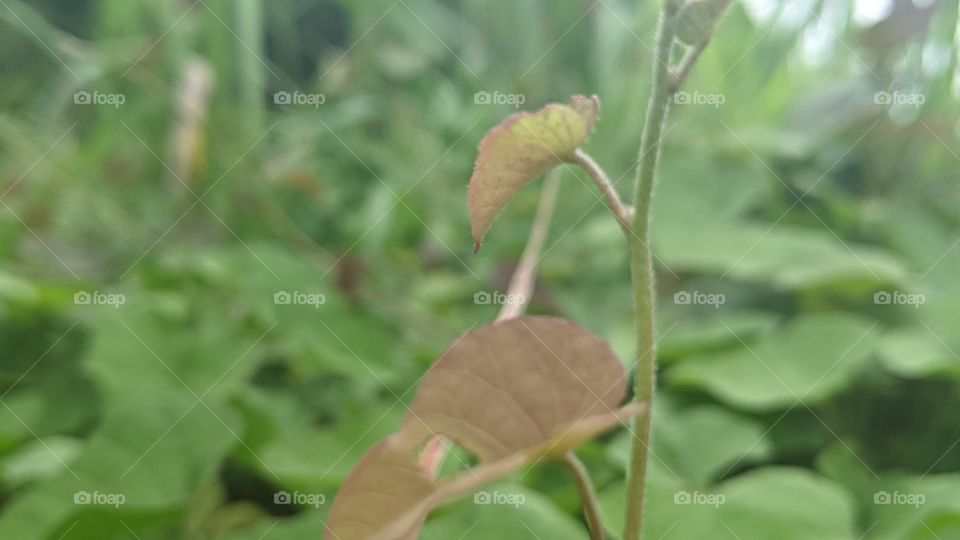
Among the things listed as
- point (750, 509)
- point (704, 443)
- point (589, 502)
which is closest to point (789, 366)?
point (704, 443)

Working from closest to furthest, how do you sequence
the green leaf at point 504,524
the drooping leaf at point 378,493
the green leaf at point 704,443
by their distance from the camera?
the drooping leaf at point 378,493, the green leaf at point 504,524, the green leaf at point 704,443

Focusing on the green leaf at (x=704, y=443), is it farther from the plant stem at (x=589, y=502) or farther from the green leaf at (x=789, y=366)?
the plant stem at (x=589, y=502)

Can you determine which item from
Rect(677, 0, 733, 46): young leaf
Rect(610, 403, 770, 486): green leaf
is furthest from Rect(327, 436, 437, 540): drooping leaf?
Rect(610, 403, 770, 486): green leaf

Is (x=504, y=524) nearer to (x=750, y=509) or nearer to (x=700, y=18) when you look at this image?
(x=750, y=509)

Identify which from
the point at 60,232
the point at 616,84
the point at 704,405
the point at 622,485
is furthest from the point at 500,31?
the point at 622,485

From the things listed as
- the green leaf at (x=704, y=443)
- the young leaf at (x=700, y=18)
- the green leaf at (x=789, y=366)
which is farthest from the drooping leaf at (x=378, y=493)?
the green leaf at (x=789, y=366)

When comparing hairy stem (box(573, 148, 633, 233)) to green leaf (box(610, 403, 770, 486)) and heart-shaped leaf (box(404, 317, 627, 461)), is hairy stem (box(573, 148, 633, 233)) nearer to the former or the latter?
heart-shaped leaf (box(404, 317, 627, 461))
